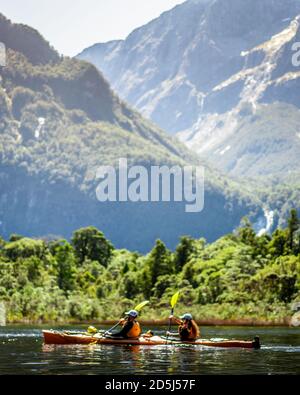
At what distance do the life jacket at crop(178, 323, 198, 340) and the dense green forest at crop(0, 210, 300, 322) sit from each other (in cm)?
5700

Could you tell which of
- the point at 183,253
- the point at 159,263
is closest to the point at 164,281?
the point at 159,263

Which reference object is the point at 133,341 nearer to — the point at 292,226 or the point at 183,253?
the point at 292,226

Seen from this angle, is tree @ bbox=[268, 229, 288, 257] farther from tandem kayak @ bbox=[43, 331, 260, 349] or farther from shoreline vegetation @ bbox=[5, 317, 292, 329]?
tandem kayak @ bbox=[43, 331, 260, 349]

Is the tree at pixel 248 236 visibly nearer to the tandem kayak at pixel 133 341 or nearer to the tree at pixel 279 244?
the tree at pixel 279 244

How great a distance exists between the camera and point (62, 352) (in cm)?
5441

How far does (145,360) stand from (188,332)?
10332 millimetres

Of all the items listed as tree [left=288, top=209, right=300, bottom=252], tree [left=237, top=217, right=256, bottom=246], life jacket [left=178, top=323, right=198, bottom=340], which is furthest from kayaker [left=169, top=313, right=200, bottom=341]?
tree [left=237, top=217, right=256, bottom=246]

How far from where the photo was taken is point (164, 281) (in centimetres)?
14200

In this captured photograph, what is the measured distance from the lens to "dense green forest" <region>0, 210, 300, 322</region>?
124 meters

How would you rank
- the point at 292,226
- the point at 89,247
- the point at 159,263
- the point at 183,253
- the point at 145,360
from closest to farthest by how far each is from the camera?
the point at 145,360
the point at 292,226
the point at 159,263
the point at 183,253
the point at 89,247

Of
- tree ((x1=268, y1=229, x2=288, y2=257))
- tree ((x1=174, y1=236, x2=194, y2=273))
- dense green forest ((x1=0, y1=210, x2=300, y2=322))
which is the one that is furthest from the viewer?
tree ((x1=174, y1=236, x2=194, y2=273))

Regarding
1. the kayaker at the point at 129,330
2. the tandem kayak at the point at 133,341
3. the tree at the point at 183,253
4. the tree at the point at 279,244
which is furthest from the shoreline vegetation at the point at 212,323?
the kayaker at the point at 129,330

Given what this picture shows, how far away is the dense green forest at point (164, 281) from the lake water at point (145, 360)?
59.6 m
